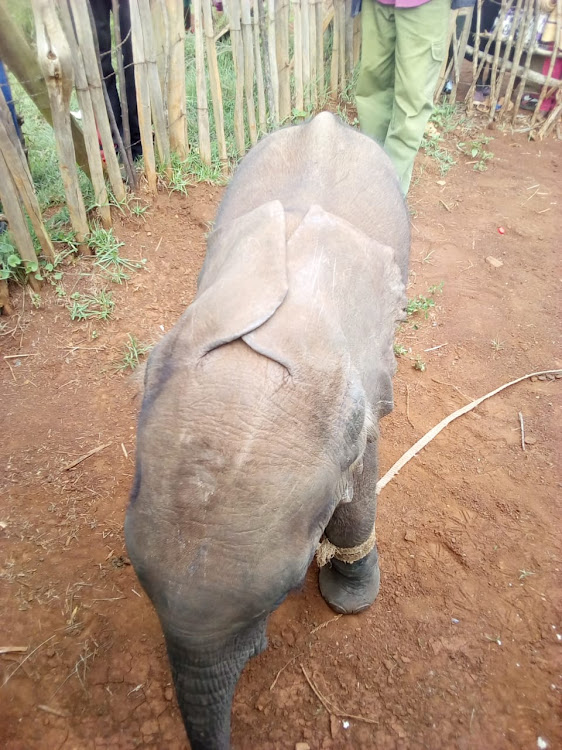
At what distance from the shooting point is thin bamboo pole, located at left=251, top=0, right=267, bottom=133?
462cm

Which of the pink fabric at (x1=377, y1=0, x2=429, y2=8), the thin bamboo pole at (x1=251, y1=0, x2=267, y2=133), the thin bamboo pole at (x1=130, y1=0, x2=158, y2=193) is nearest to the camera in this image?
the thin bamboo pole at (x1=130, y1=0, x2=158, y2=193)

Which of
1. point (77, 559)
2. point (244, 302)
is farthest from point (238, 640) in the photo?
point (77, 559)

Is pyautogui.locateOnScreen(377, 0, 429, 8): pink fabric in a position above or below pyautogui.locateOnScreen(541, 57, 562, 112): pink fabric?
above

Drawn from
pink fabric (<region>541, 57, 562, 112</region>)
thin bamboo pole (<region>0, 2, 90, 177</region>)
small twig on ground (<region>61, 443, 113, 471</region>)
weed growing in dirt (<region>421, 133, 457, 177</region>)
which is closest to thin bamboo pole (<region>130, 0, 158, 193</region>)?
thin bamboo pole (<region>0, 2, 90, 177</region>)

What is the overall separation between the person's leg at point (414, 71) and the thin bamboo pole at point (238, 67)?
48.6 inches

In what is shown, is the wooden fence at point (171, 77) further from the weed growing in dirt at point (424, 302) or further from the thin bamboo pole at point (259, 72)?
the weed growing in dirt at point (424, 302)

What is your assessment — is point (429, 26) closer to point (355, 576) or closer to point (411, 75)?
point (411, 75)

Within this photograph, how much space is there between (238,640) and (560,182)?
5899 millimetres

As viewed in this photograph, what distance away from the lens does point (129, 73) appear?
4.36 metres

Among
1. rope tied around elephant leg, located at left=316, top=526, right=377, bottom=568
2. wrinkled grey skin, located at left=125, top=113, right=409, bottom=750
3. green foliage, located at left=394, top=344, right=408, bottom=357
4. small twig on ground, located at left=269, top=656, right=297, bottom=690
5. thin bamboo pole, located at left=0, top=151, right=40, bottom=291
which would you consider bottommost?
small twig on ground, located at left=269, top=656, right=297, bottom=690

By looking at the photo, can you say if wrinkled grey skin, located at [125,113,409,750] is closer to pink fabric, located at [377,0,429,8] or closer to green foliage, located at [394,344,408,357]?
green foliage, located at [394,344,408,357]

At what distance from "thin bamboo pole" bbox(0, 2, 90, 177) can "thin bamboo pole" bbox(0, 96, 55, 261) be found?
38cm

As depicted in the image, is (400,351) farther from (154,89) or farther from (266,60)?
(266,60)

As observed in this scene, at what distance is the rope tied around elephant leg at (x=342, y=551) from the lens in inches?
103
